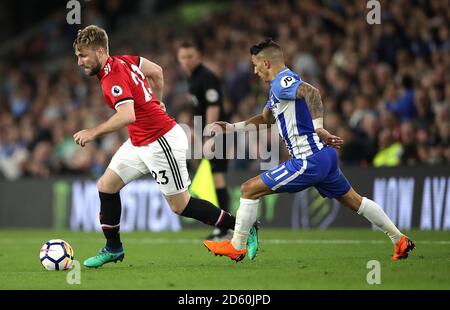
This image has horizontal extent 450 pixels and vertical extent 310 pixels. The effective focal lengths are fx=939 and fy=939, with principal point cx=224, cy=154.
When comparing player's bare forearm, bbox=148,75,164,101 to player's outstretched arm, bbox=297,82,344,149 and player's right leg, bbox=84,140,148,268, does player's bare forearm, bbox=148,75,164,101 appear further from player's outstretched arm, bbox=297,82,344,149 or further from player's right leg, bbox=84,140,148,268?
player's outstretched arm, bbox=297,82,344,149

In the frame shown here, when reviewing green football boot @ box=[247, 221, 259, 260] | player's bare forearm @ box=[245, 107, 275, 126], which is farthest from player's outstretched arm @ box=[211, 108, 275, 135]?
green football boot @ box=[247, 221, 259, 260]

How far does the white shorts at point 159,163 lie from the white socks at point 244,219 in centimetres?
66

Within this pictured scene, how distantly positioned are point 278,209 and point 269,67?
702 cm

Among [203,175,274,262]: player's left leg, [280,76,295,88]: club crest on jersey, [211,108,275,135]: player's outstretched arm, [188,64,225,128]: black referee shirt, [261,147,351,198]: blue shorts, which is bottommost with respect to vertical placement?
[203,175,274,262]: player's left leg

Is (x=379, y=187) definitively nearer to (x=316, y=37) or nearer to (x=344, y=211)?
(x=344, y=211)

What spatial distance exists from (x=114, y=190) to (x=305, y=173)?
1.84m

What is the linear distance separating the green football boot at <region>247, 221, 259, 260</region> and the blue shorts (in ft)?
1.73

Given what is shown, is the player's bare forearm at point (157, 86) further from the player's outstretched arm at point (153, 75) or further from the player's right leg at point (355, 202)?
the player's right leg at point (355, 202)

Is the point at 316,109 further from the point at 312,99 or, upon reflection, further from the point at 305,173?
the point at 305,173

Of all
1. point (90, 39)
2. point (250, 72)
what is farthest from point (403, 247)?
point (250, 72)

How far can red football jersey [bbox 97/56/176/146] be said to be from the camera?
8703 millimetres

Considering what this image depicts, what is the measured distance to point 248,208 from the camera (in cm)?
884

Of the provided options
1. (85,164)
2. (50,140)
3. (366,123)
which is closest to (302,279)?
(366,123)

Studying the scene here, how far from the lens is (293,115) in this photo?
869cm
